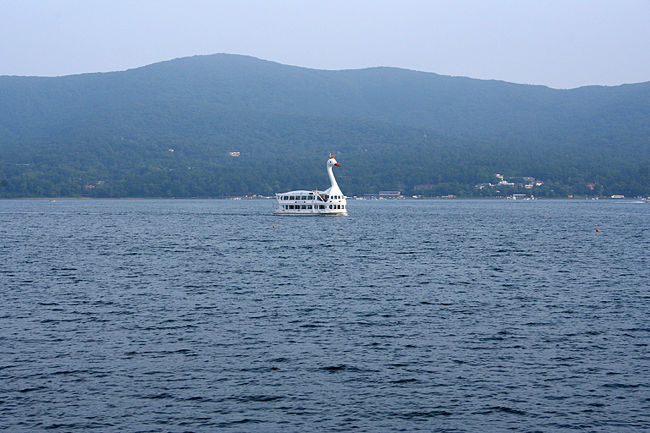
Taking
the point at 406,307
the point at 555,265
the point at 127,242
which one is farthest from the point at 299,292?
the point at 127,242

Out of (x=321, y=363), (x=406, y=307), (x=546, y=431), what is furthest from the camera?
(x=406, y=307)

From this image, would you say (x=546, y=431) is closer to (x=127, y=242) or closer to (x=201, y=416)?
(x=201, y=416)

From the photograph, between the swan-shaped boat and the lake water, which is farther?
the swan-shaped boat

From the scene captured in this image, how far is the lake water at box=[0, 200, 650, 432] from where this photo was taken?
20.6 meters

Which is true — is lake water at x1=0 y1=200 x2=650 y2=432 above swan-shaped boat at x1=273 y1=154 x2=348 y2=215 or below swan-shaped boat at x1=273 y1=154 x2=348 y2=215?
below

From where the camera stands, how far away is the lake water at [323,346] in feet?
67.6

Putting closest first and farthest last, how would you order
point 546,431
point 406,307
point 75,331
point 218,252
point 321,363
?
1. point 546,431
2. point 321,363
3. point 75,331
4. point 406,307
5. point 218,252

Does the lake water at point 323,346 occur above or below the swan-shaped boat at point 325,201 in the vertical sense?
below

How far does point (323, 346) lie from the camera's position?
27984mm

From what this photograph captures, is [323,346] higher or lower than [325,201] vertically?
lower

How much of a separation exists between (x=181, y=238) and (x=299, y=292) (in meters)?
47.5

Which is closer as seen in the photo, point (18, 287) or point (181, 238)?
point (18, 287)

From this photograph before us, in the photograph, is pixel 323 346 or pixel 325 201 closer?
pixel 323 346

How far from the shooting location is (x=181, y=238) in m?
86.2
